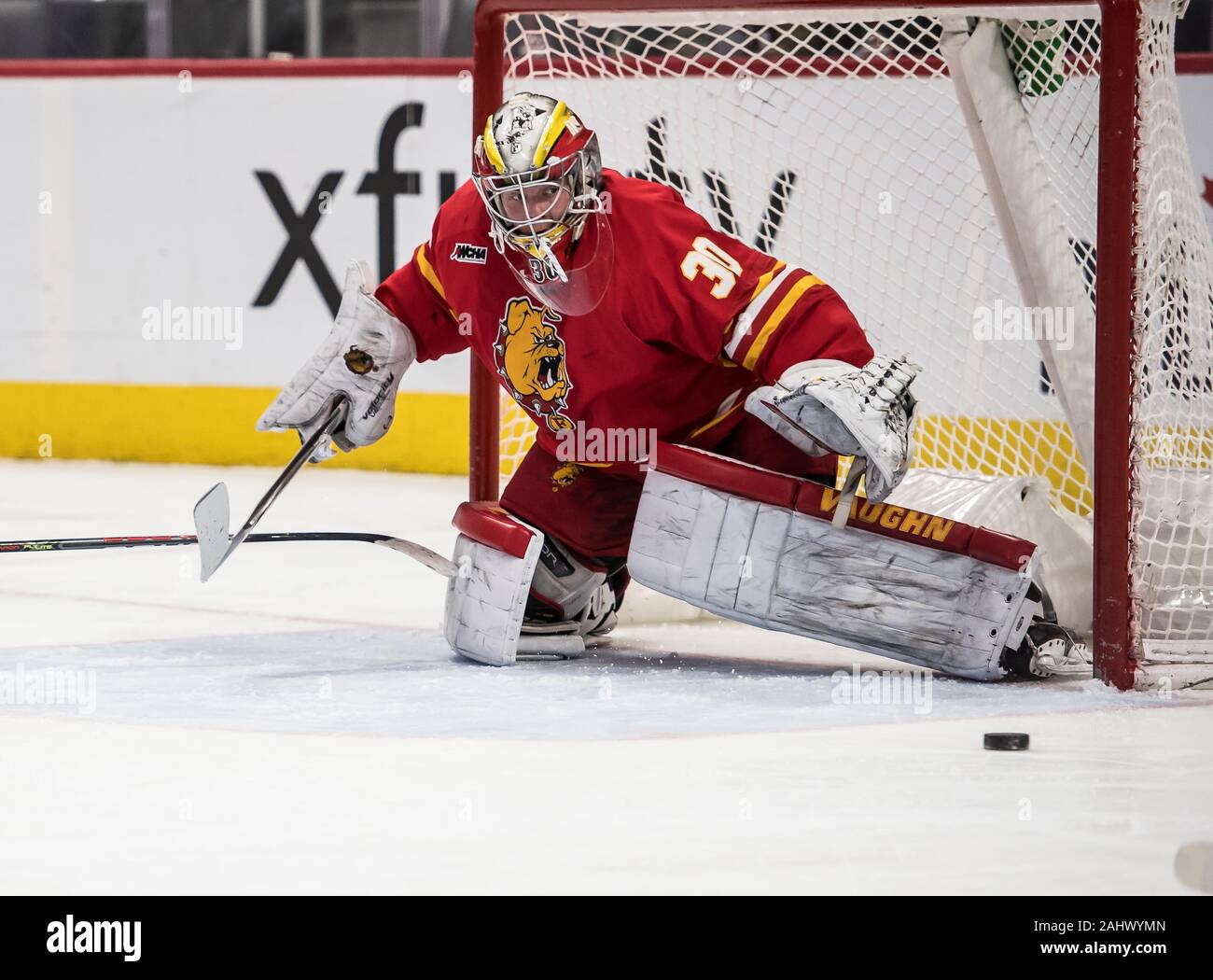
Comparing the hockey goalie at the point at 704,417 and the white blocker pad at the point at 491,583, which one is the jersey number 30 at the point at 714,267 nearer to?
the hockey goalie at the point at 704,417

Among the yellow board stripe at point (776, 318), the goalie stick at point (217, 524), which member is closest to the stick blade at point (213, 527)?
the goalie stick at point (217, 524)

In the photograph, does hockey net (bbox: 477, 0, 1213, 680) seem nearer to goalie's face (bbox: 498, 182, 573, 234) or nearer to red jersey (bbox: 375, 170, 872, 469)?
red jersey (bbox: 375, 170, 872, 469)

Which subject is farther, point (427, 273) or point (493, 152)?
point (427, 273)

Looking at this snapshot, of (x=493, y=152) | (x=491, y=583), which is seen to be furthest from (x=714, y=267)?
(x=491, y=583)

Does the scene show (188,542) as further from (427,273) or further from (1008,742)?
(1008,742)

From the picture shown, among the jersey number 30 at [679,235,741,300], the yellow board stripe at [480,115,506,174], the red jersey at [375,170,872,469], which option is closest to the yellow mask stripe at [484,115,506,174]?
the yellow board stripe at [480,115,506,174]

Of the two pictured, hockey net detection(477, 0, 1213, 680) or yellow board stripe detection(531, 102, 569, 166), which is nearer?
yellow board stripe detection(531, 102, 569, 166)

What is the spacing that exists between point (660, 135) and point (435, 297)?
113 centimetres

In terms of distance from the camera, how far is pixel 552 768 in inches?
92.5

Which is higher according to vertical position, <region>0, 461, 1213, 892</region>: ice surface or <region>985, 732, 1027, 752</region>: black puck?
<region>985, 732, 1027, 752</region>: black puck

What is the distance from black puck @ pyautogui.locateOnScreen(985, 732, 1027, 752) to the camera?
8.00 ft

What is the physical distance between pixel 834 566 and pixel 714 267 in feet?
1.66
